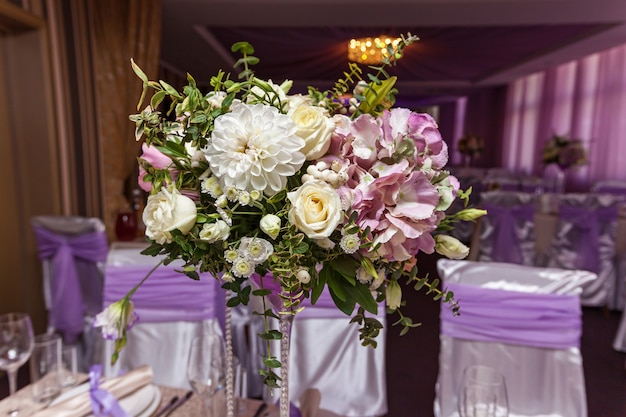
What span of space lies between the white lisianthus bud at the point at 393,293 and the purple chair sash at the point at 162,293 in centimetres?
108

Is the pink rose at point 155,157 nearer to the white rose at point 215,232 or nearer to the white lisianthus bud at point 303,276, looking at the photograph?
the white rose at point 215,232

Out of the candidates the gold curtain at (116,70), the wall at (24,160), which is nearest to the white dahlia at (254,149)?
the wall at (24,160)

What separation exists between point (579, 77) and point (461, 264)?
276 inches

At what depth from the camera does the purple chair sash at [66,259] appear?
2307 millimetres

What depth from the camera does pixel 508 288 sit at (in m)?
1.39

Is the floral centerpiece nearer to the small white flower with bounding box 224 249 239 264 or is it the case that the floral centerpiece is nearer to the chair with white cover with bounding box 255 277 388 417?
the small white flower with bounding box 224 249 239 264

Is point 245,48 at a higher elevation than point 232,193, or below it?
higher

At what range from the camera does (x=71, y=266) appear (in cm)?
233

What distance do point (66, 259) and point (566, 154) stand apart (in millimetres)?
4912

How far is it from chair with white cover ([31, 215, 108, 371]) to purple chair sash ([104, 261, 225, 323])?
31.9 inches

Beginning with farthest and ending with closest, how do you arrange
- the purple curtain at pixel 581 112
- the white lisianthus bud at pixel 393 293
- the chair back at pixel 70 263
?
the purple curtain at pixel 581 112
the chair back at pixel 70 263
the white lisianthus bud at pixel 393 293

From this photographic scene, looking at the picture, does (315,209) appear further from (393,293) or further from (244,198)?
(393,293)

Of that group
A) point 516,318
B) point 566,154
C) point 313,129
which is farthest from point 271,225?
point 566,154

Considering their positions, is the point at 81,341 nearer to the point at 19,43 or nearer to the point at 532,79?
the point at 19,43
